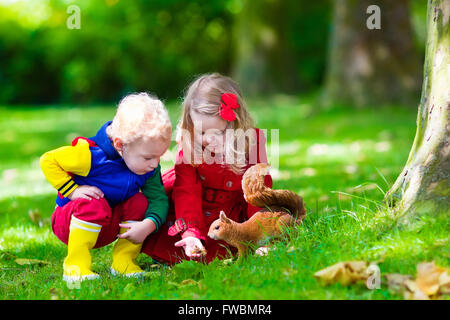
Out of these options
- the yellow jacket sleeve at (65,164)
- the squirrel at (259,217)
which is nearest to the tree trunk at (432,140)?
the squirrel at (259,217)

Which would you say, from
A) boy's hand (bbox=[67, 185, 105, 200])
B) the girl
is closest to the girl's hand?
the girl

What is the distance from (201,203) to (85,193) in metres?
0.70

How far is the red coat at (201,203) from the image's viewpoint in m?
3.35

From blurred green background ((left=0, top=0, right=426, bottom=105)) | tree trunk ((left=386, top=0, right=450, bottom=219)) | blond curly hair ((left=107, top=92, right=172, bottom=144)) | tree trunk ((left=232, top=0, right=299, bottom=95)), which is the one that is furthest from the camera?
blurred green background ((left=0, top=0, right=426, bottom=105))

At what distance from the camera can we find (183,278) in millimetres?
2850

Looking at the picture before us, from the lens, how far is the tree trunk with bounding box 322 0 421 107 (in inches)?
406

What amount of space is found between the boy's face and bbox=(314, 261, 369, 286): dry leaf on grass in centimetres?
110

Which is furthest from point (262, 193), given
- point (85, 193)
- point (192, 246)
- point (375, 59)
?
point (375, 59)

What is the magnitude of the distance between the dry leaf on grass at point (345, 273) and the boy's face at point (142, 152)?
43.2 inches

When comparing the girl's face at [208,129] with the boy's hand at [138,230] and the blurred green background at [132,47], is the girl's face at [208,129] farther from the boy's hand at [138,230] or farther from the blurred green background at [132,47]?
the blurred green background at [132,47]

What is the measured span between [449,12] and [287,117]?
30.6 ft

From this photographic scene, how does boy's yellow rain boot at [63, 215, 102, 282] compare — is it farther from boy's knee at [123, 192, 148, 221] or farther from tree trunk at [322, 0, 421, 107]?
tree trunk at [322, 0, 421, 107]

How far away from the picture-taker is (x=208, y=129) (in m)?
3.26

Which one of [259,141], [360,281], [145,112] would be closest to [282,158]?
[259,141]
